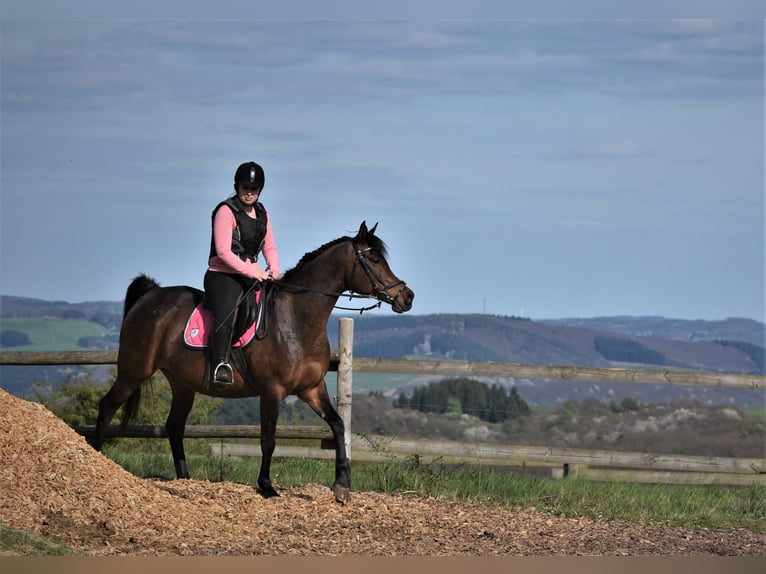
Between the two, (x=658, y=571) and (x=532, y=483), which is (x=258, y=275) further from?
(x=658, y=571)

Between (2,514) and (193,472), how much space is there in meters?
2.86

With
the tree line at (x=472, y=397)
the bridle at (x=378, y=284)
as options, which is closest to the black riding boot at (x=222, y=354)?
the bridle at (x=378, y=284)

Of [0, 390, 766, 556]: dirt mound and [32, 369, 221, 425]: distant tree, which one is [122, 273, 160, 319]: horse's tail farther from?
[32, 369, 221, 425]: distant tree

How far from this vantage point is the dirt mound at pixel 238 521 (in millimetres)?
7305

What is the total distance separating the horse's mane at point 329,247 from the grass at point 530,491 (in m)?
2.08

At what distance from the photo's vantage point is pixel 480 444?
37.2 ft

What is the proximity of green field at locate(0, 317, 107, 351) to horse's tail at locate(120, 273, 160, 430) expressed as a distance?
15592mm

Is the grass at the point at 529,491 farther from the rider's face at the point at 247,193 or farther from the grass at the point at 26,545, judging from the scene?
the grass at the point at 26,545

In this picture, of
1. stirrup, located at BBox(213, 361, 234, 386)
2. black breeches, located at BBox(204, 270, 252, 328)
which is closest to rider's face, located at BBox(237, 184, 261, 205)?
black breeches, located at BBox(204, 270, 252, 328)

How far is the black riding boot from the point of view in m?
8.89

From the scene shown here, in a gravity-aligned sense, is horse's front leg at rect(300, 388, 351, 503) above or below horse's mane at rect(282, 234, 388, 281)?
below

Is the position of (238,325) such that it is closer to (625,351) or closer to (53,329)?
(53,329)

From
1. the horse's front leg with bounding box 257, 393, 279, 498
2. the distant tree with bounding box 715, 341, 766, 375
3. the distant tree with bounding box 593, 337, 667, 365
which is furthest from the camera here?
the distant tree with bounding box 715, 341, 766, 375

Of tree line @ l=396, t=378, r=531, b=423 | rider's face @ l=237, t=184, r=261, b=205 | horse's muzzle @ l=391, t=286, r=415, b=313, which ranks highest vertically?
rider's face @ l=237, t=184, r=261, b=205
